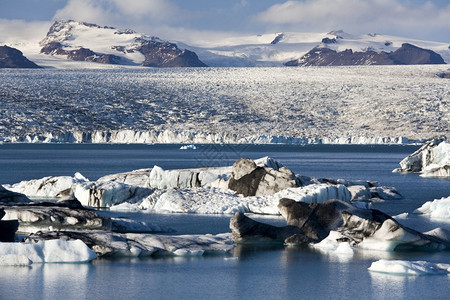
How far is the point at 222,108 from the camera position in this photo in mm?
82000

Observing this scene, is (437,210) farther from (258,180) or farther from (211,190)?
(211,190)

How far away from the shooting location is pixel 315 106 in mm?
80750

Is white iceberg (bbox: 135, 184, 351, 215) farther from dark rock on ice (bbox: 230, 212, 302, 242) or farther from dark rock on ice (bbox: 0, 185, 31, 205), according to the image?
dark rock on ice (bbox: 230, 212, 302, 242)

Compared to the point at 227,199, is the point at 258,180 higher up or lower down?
higher up

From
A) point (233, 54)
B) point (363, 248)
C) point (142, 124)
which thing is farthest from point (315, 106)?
point (233, 54)

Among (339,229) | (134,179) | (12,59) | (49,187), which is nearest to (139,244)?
(339,229)

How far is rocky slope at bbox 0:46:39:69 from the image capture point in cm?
17400

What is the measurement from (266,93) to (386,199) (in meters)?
63.3

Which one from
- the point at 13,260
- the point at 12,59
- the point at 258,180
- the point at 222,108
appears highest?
the point at 12,59

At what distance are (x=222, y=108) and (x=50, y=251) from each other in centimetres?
7076

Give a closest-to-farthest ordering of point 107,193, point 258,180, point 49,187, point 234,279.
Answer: point 234,279 → point 107,193 → point 258,180 → point 49,187

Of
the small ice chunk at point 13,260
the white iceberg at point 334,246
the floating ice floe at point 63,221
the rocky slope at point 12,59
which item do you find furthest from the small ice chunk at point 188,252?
the rocky slope at point 12,59

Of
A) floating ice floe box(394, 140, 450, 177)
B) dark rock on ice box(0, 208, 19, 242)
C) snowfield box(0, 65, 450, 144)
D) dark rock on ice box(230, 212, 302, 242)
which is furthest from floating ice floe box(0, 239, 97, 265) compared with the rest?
snowfield box(0, 65, 450, 144)

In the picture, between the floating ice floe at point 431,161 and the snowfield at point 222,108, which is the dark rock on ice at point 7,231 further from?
the snowfield at point 222,108
